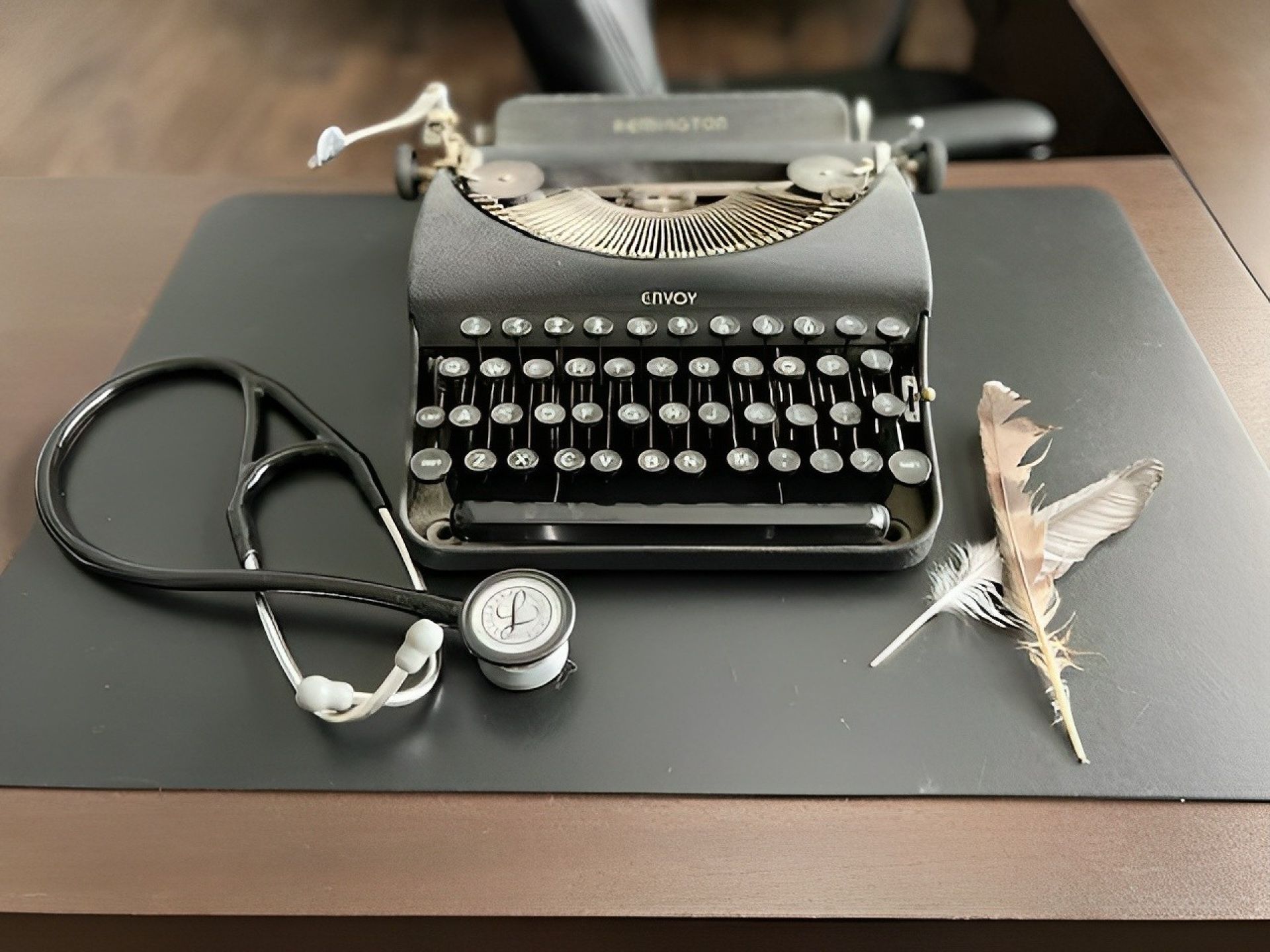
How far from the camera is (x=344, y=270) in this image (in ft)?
3.50

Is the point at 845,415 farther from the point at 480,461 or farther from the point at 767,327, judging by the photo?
the point at 480,461

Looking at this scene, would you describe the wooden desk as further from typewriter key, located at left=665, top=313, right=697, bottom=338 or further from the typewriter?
typewriter key, located at left=665, top=313, right=697, bottom=338

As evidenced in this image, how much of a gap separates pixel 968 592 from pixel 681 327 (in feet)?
1.02

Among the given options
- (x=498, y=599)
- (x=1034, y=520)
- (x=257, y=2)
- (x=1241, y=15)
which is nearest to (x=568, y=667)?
(x=498, y=599)

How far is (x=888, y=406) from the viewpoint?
30.2 inches

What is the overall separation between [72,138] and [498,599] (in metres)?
1.16

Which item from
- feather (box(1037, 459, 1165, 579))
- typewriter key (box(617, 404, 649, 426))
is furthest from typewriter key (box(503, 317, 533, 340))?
feather (box(1037, 459, 1165, 579))

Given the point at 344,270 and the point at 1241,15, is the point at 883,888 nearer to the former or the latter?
the point at 344,270

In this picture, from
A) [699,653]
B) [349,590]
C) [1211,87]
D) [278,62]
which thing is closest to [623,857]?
[699,653]

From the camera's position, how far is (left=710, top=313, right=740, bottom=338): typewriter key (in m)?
0.81

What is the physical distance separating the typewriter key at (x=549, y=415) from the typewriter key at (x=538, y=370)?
0.03m

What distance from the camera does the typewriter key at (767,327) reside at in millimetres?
803

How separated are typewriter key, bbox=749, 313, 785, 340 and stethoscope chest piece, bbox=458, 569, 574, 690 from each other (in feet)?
0.90

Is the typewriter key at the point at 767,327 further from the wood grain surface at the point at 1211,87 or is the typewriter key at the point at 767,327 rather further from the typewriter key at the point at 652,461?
the wood grain surface at the point at 1211,87
